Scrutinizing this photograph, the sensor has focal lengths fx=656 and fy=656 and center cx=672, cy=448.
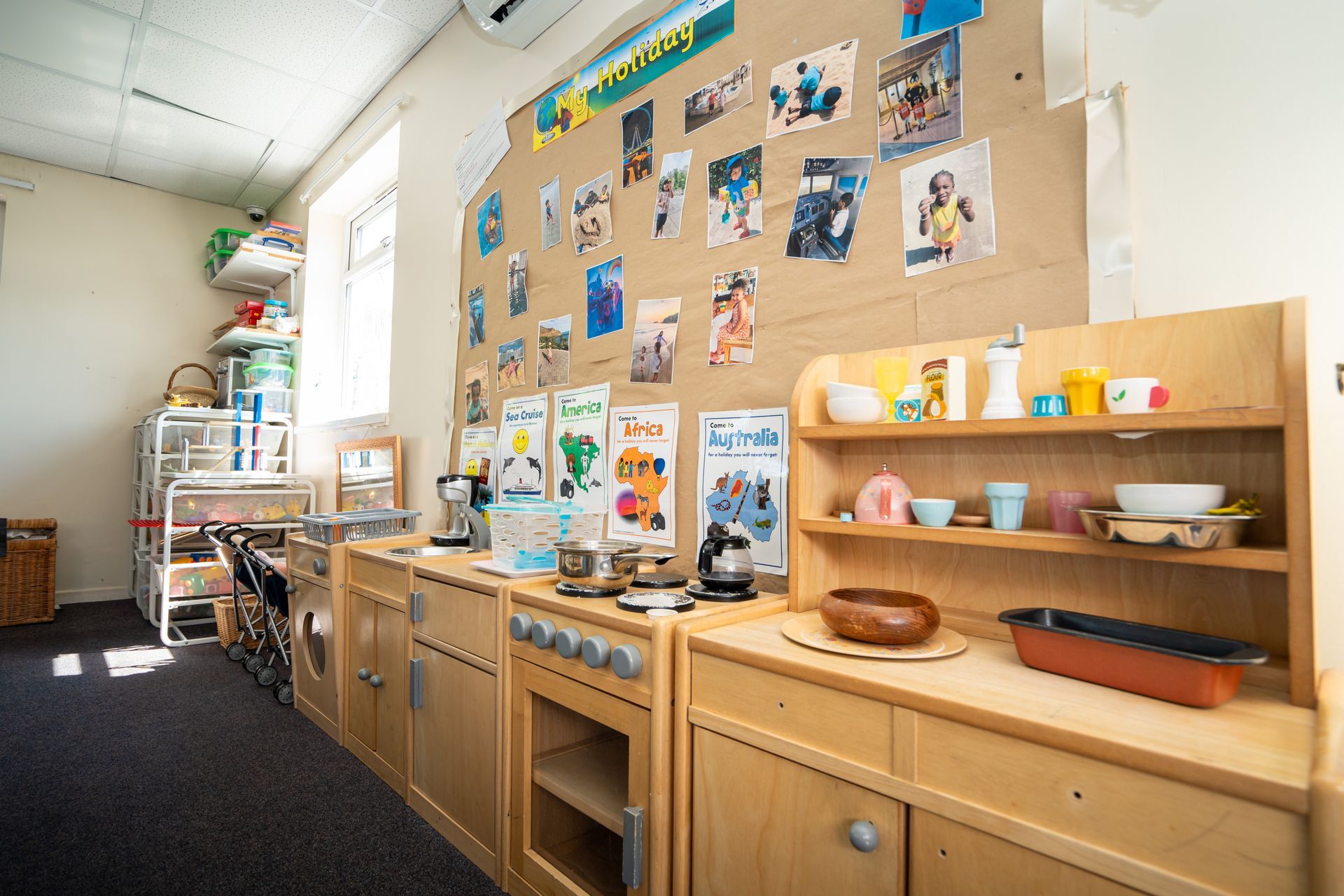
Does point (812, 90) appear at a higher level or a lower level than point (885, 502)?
higher

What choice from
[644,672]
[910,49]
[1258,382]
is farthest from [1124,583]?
[910,49]

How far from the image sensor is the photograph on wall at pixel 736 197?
166cm

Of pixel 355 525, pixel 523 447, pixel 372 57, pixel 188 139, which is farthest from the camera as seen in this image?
pixel 188 139

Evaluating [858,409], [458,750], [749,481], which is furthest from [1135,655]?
[458,750]

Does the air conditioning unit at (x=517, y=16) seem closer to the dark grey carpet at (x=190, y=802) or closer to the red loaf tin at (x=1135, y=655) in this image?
the red loaf tin at (x=1135, y=655)

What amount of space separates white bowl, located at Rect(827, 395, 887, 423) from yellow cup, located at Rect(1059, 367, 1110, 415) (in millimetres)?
307

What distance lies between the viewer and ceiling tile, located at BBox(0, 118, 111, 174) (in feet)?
13.4

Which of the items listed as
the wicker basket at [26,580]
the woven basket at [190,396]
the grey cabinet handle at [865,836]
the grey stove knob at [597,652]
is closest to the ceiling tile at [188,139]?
the woven basket at [190,396]

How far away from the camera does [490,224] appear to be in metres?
2.64

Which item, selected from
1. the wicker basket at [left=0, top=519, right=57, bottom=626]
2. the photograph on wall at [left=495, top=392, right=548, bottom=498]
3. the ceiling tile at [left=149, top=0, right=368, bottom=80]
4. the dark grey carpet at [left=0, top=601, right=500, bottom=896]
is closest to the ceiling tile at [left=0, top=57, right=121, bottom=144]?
the ceiling tile at [left=149, top=0, right=368, bottom=80]

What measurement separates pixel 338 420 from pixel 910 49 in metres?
3.52

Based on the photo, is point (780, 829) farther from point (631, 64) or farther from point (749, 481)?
point (631, 64)

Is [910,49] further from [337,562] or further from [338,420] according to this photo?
[338,420]

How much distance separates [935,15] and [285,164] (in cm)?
464
